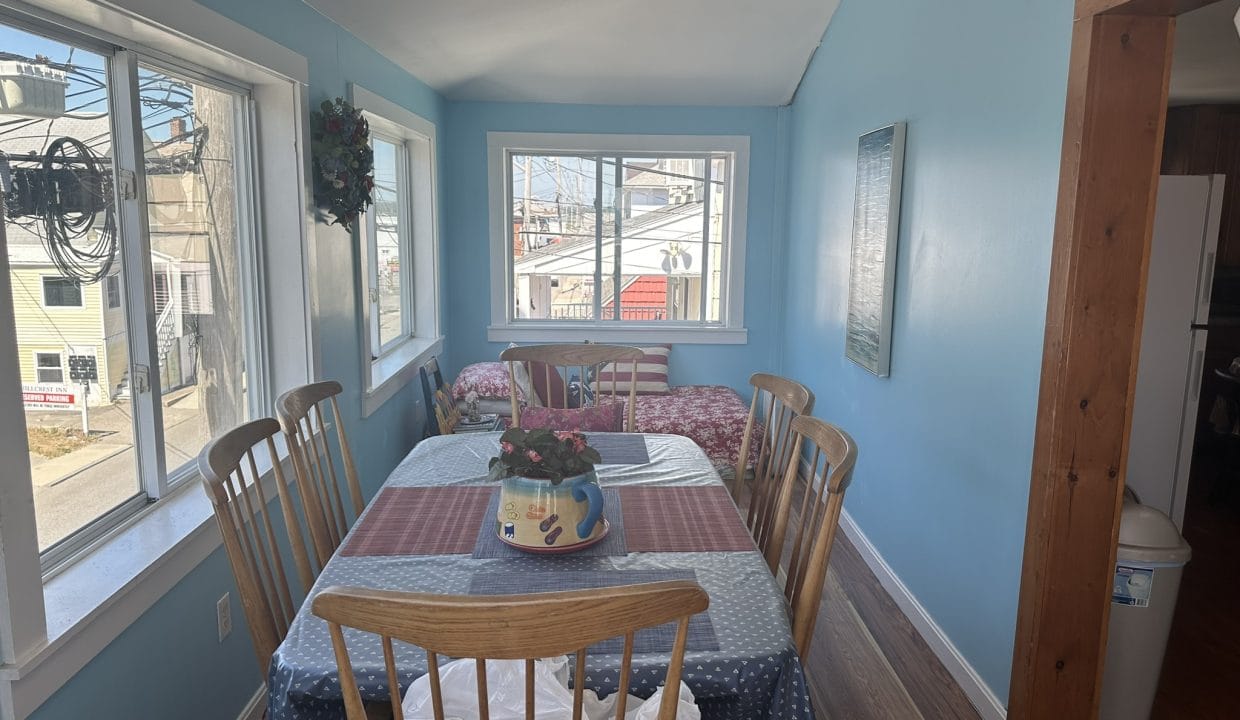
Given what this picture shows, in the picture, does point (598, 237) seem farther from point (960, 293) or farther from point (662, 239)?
point (960, 293)

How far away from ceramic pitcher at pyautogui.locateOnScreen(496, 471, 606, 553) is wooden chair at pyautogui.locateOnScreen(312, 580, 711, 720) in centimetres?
69

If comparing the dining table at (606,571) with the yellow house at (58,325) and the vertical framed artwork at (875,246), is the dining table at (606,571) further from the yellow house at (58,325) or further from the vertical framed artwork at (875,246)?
the vertical framed artwork at (875,246)

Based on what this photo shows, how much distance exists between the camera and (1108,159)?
6.58ft

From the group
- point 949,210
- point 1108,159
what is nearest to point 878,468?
point 949,210

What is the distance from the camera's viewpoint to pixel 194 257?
2.43 m

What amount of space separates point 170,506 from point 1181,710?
302cm

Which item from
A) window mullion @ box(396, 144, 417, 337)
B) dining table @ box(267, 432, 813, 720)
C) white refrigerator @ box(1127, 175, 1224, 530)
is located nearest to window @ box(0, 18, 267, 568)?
dining table @ box(267, 432, 813, 720)

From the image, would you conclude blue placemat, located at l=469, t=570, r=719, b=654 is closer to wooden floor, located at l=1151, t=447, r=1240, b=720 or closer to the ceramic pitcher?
the ceramic pitcher

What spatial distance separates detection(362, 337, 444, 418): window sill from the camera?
11.6ft

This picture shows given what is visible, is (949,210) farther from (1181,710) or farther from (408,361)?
(408,361)

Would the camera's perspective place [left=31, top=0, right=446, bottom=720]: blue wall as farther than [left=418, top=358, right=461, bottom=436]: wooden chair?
No

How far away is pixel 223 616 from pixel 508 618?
5.48ft

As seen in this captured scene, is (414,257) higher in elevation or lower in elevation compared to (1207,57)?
lower

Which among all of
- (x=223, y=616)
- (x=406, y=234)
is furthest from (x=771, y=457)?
(x=406, y=234)
